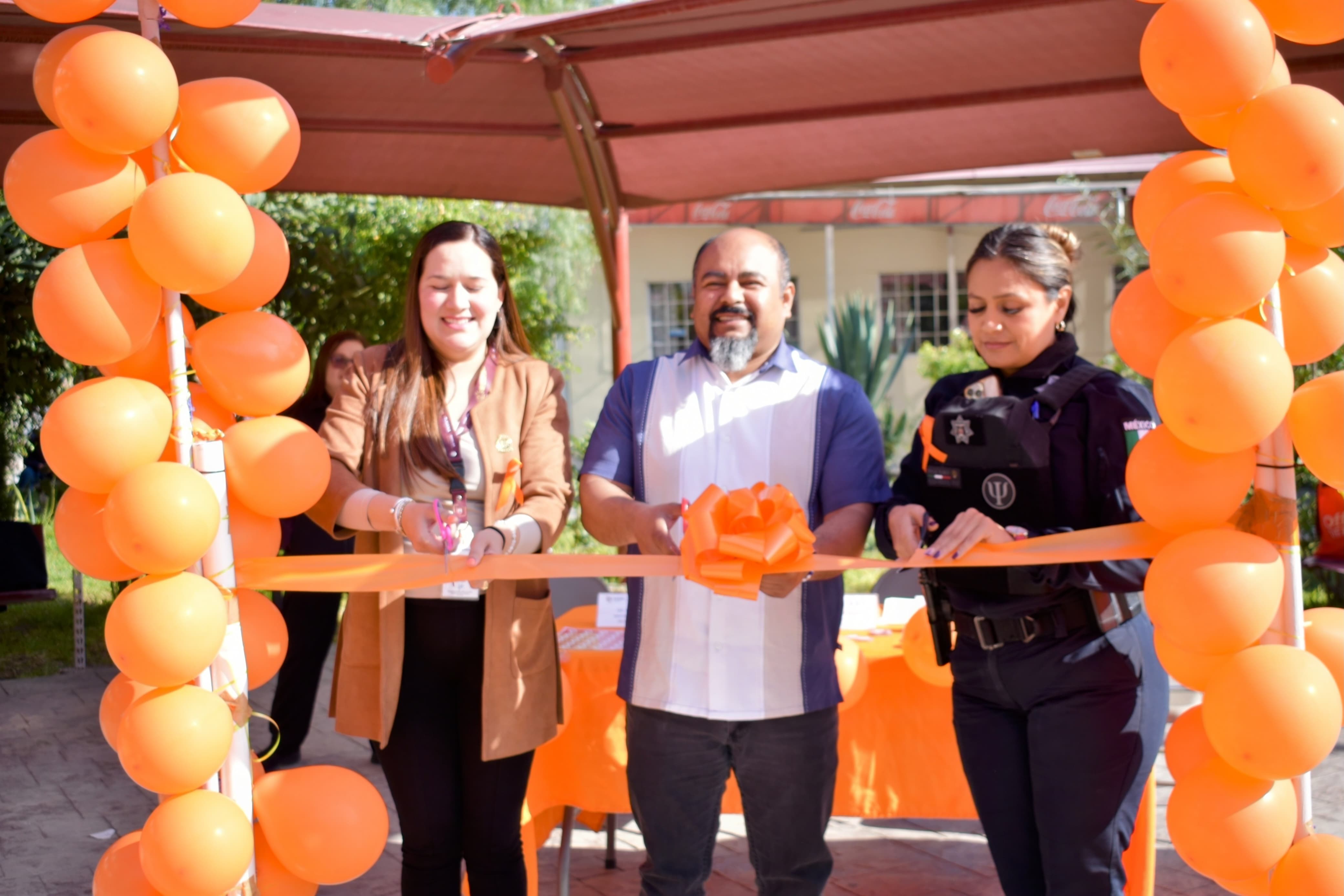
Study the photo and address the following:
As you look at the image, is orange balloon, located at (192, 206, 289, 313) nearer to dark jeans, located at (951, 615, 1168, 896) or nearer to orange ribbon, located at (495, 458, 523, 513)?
orange ribbon, located at (495, 458, 523, 513)

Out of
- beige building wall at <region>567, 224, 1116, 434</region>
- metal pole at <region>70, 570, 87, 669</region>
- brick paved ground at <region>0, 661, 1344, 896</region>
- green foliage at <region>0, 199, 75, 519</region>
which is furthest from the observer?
beige building wall at <region>567, 224, 1116, 434</region>

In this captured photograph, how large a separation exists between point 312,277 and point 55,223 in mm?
7011

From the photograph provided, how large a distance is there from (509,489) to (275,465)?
509 millimetres

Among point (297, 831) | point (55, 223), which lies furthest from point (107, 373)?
point (297, 831)

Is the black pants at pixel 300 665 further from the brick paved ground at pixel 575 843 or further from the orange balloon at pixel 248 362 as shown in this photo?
the orange balloon at pixel 248 362

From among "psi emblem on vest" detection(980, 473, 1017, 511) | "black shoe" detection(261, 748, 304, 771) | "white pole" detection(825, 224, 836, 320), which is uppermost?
"white pole" detection(825, 224, 836, 320)

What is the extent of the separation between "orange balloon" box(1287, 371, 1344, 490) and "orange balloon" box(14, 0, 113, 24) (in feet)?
7.86

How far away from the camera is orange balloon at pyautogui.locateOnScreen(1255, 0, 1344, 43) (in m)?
2.06

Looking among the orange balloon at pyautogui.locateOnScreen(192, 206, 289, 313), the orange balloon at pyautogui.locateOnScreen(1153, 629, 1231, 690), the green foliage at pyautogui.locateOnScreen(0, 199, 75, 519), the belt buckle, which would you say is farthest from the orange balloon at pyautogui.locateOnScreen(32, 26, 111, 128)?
the green foliage at pyautogui.locateOnScreen(0, 199, 75, 519)

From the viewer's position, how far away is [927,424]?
271 cm

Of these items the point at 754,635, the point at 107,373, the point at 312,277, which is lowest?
the point at 754,635

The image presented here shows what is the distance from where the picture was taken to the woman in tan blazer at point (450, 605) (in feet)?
8.46

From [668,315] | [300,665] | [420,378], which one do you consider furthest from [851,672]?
[668,315]

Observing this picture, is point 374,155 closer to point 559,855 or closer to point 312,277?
point 559,855
